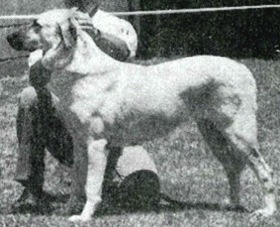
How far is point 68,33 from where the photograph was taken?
625 centimetres

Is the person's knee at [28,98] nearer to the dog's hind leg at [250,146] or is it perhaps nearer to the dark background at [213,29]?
the dog's hind leg at [250,146]

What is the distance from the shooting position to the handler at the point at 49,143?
22.9 feet

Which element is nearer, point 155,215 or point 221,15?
point 155,215

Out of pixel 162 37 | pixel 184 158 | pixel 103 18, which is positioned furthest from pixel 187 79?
pixel 162 37

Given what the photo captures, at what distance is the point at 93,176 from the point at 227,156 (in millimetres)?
1184

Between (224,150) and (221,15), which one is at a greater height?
(224,150)

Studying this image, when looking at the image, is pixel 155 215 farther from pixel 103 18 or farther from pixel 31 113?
pixel 103 18

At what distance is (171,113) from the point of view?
6.51 m

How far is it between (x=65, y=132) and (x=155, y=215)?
1.23m

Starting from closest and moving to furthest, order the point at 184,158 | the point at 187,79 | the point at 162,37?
1. the point at 187,79
2. the point at 184,158
3. the point at 162,37

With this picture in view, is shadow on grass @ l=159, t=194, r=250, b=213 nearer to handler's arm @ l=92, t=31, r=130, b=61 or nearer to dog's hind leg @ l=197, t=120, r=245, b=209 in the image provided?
dog's hind leg @ l=197, t=120, r=245, b=209

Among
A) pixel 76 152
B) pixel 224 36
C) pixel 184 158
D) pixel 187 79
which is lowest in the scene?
pixel 224 36

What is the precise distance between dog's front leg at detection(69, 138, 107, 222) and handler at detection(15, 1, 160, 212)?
0.63 meters

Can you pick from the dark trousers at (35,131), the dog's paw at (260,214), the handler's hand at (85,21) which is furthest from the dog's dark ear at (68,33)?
the dog's paw at (260,214)
